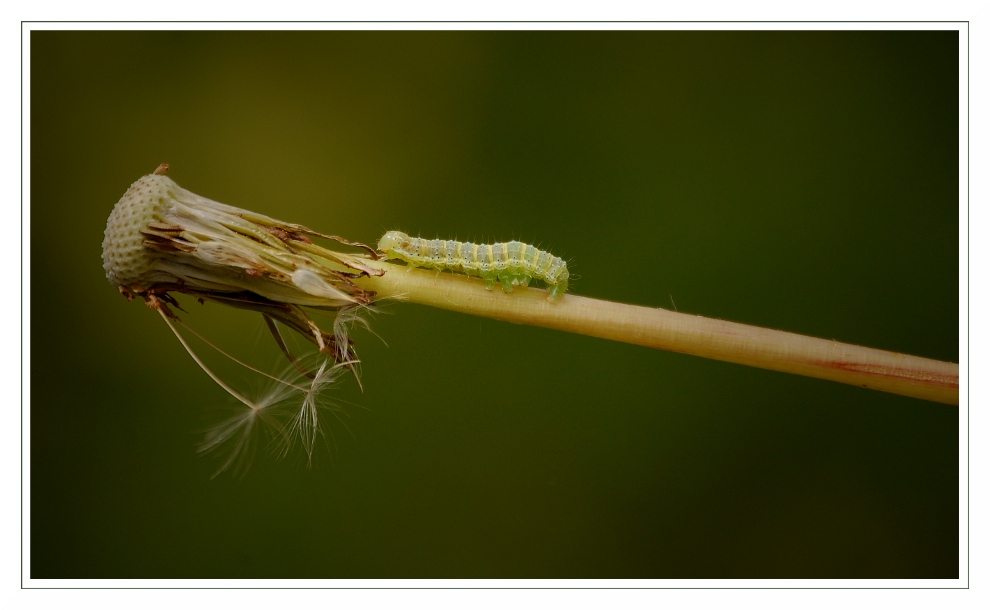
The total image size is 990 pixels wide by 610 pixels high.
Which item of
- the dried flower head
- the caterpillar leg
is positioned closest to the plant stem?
the caterpillar leg

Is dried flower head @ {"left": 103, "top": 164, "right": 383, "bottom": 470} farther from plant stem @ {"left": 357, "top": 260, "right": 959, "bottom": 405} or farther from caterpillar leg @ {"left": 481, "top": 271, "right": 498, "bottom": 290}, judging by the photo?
plant stem @ {"left": 357, "top": 260, "right": 959, "bottom": 405}

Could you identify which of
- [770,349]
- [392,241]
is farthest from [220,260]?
[770,349]

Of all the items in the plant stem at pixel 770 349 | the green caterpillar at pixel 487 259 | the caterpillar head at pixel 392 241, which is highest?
the caterpillar head at pixel 392 241

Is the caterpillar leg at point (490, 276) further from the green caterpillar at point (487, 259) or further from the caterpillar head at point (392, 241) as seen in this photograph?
the caterpillar head at point (392, 241)

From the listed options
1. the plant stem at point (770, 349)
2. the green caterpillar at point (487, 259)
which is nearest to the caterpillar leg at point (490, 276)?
the green caterpillar at point (487, 259)

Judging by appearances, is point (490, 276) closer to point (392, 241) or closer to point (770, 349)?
point (392, 241)
